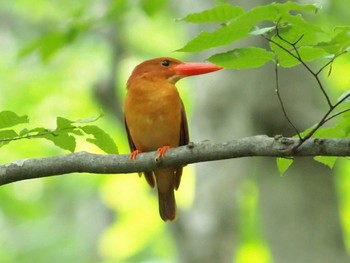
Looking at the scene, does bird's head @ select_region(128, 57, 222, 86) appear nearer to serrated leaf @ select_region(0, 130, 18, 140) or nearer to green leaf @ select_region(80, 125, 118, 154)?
green leaf @ select_region(80, 125, 118, 154)

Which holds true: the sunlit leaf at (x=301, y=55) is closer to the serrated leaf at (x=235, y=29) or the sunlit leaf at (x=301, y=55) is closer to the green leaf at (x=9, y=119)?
the serrated leaf at (x=235, y=29)

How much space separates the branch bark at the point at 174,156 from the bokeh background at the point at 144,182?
22 cm

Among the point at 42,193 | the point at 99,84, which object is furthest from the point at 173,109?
the point at 42,193

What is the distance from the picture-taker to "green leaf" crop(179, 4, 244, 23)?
2361mm

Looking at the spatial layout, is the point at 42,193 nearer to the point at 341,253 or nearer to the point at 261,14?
the point at 341,253

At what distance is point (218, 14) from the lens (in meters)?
2.37

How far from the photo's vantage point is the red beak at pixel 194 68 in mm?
3914

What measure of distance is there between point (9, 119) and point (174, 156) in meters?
0.61

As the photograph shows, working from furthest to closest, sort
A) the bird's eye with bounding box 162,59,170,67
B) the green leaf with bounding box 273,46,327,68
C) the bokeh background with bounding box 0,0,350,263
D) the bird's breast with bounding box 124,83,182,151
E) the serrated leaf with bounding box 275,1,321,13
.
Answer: the bokeh background with bounding box 0,0,350,263
the bird's eye with bounding box 162,59,170,67
the bird's breast with bounding box 124,83,182,151
the green leaf with bounding box 273,46,327,68
the serrated leaf with bounding box 275,1,321,13

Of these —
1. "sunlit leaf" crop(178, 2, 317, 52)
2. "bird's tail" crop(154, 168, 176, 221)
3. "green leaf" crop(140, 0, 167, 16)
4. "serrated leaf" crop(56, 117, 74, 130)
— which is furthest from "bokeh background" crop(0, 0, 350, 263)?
"bird's tail" crop(154, 168, 176, 221)

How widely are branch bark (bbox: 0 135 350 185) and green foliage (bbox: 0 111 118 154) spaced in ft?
0.16

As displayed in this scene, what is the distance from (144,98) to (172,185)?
0.78 meters

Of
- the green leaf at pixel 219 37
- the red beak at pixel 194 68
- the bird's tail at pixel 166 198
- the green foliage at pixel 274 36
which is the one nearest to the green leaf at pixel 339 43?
the green foliage at pixel 274 36

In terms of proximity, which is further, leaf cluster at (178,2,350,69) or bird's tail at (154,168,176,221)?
bird's tail at (154,168,176,221)
